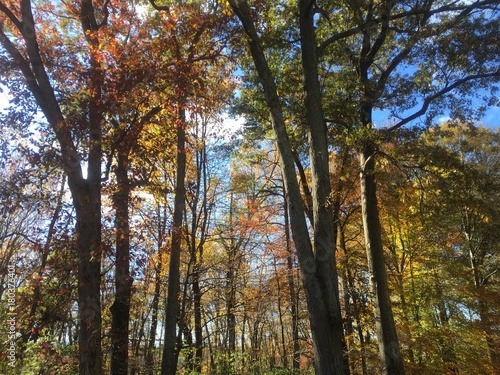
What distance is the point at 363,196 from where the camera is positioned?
24.8 ft

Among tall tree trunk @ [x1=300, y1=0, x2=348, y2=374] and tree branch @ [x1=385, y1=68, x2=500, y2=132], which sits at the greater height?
tree branch @ [x1=385, y1=68, x2=500, y2=132]

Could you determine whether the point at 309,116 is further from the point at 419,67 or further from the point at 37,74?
the point at 37,74

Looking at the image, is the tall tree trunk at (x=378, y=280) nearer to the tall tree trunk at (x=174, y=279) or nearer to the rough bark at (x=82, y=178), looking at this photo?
the tall tree trunk at (x=174, y=279)

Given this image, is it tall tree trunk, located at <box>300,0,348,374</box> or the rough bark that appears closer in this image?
tall tree trunk, located at <box>300,0,348,374</box>

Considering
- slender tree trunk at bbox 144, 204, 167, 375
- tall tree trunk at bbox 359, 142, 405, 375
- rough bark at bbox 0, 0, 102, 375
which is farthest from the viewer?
slender tree trunk at bbox 144, 204, 167, 375

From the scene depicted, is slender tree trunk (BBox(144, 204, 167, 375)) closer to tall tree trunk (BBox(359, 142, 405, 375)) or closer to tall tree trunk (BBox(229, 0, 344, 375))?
tall tree trunk (BBox(229, 0, 344, 375))

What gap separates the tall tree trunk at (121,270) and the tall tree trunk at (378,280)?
471 cm

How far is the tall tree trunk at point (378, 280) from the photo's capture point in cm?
645

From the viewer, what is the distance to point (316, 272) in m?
4.39

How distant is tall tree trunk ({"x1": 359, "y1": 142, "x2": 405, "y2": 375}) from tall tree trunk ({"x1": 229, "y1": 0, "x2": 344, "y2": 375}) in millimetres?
2263

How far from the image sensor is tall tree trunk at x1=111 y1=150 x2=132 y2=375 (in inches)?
233

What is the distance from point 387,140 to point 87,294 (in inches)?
230

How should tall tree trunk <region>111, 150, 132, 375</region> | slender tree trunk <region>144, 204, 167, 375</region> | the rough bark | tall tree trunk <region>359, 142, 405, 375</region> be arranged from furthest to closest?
slender tree trunk <region>144, 204, 167, 375</region>, tall tree trunk <region>359, 142, 405, 375</region>, tall tree trunk <region>111, 150, 132, 375</region>, the rough bark

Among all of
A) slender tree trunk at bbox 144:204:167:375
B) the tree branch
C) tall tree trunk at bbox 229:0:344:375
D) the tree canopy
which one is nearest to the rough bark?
the tree canopy
